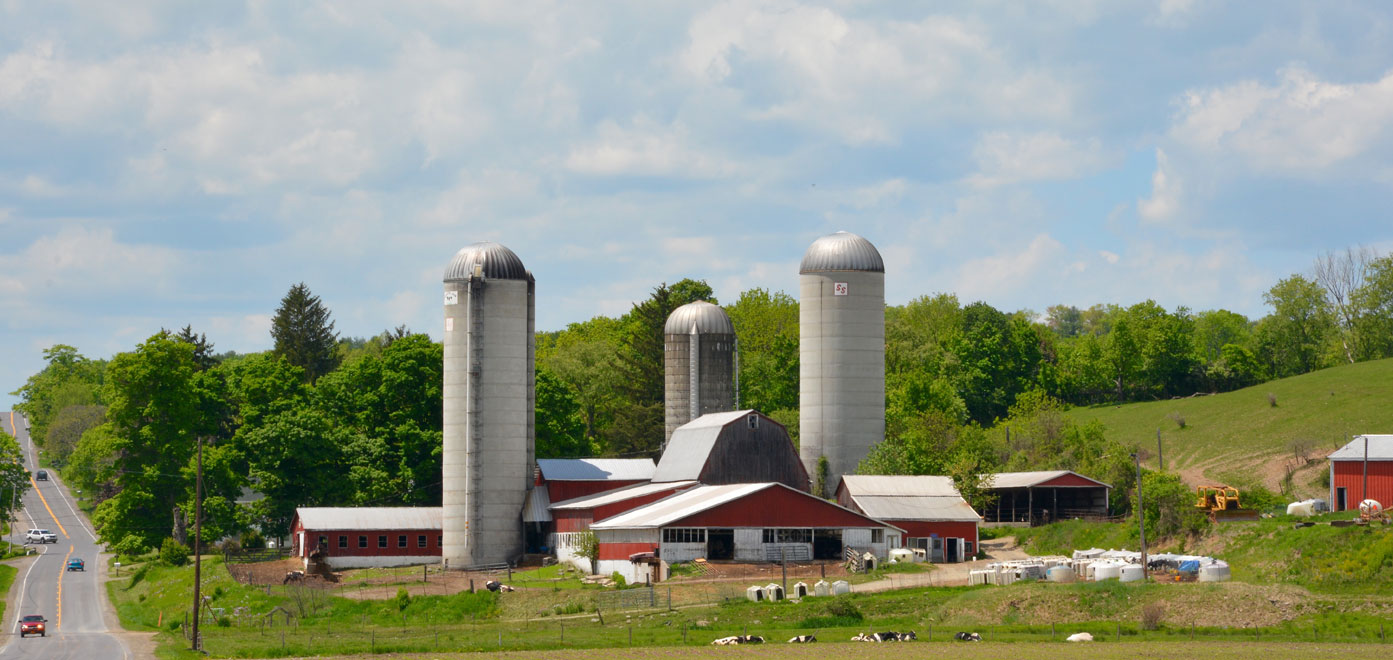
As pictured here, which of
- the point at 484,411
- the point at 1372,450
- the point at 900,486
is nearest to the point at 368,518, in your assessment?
the point at 484,411

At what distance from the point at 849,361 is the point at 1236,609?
31.4 metres

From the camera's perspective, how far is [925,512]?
6700 cm

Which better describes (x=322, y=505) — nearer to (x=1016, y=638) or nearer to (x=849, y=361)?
(x=849, y=361)

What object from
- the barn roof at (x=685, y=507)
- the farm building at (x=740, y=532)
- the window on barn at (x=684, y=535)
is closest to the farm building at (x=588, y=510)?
the barn roof at (x=685, y=507)

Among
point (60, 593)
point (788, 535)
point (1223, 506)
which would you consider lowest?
point (60, 593)

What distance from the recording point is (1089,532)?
6800cm

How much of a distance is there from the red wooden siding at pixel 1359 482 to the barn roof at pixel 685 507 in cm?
2099

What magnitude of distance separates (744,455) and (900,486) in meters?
7.71

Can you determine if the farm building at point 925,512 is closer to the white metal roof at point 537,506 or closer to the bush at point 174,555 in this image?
the white metal roof at point 537,506

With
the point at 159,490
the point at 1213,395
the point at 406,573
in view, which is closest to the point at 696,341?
the point at 406,573

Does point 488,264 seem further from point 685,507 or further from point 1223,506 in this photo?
point 1223,506

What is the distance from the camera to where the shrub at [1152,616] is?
45875mm

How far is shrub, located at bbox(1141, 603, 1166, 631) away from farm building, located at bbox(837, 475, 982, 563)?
1885cm

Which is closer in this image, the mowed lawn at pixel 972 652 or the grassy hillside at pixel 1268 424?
the mowed lawn at pixel 972 652
